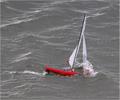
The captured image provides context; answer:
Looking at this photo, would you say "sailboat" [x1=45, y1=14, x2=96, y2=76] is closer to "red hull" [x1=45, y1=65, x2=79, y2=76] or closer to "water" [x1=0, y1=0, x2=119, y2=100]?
"red hull" [x1=45, y1=65, x2=79, y2=76]

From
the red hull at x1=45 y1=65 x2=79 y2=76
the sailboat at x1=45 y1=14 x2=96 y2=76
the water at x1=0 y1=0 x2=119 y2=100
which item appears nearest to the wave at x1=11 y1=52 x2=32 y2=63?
the water at x1=0 y1=0 x2=119 y2=100

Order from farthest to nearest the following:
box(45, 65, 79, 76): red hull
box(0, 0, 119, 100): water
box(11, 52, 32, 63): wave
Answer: box(11, 52, 32, 63): wave
box(45, 65, 79, 76): red hull
box(0, 0, 119, 100): water

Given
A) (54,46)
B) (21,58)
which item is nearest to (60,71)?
(21,58)

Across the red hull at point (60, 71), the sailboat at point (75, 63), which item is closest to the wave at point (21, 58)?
the sailboat at point (75, 63)

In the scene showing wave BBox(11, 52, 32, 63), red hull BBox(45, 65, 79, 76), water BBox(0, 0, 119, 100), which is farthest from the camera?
wave BBox(11, 52, 32, 63)

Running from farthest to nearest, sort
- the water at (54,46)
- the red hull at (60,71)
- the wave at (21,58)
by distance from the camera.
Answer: the wave at (21,58), the red hull at (60,71), the water at (54,46)

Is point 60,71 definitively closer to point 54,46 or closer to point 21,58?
point 21,58

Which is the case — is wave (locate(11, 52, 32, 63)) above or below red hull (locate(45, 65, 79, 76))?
above

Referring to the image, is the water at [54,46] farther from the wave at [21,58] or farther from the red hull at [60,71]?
the red hull at [60,71]
